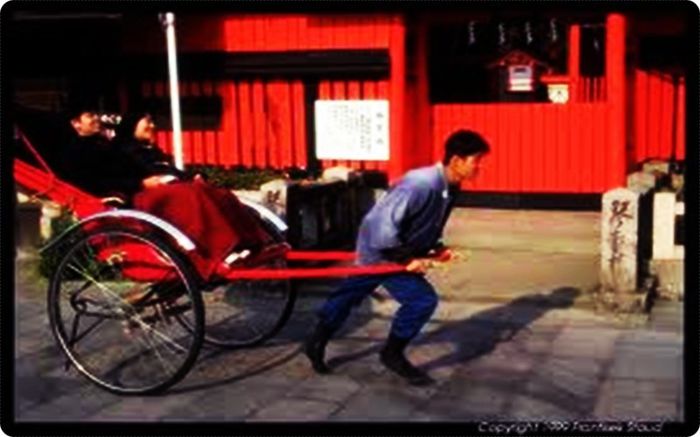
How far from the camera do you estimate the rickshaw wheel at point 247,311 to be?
7.09m

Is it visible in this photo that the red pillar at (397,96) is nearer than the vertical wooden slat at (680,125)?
Yes

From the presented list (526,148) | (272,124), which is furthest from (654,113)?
(272,124)

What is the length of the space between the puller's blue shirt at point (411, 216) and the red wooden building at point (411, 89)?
5618 mm

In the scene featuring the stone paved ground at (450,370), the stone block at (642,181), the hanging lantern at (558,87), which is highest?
the hanging lantern at (558,87)

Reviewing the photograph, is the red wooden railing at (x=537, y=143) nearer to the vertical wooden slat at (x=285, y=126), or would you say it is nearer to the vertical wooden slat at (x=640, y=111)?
the vertical wooden slat at (x=640, y=111)

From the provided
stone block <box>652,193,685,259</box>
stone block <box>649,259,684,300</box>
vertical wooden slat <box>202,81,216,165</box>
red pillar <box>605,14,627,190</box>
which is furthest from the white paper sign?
stone block <box>649,259,684,300</box>

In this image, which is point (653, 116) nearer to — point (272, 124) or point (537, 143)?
point (537, 143)

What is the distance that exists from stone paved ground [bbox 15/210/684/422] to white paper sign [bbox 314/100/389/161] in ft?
10.9

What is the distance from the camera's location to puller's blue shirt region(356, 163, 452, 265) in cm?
596

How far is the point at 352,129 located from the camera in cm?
1205

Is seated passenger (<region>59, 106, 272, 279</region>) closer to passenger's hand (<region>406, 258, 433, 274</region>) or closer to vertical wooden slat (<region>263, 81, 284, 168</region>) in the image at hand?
passenger's hand (<region>406, 258, 433, 274</region>)

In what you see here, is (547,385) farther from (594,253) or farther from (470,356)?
(594,253)

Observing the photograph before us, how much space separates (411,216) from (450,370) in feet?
3.78

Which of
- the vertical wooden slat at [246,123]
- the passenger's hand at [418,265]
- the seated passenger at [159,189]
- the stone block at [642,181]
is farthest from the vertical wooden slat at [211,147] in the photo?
the passenger's hand at [418,265]
